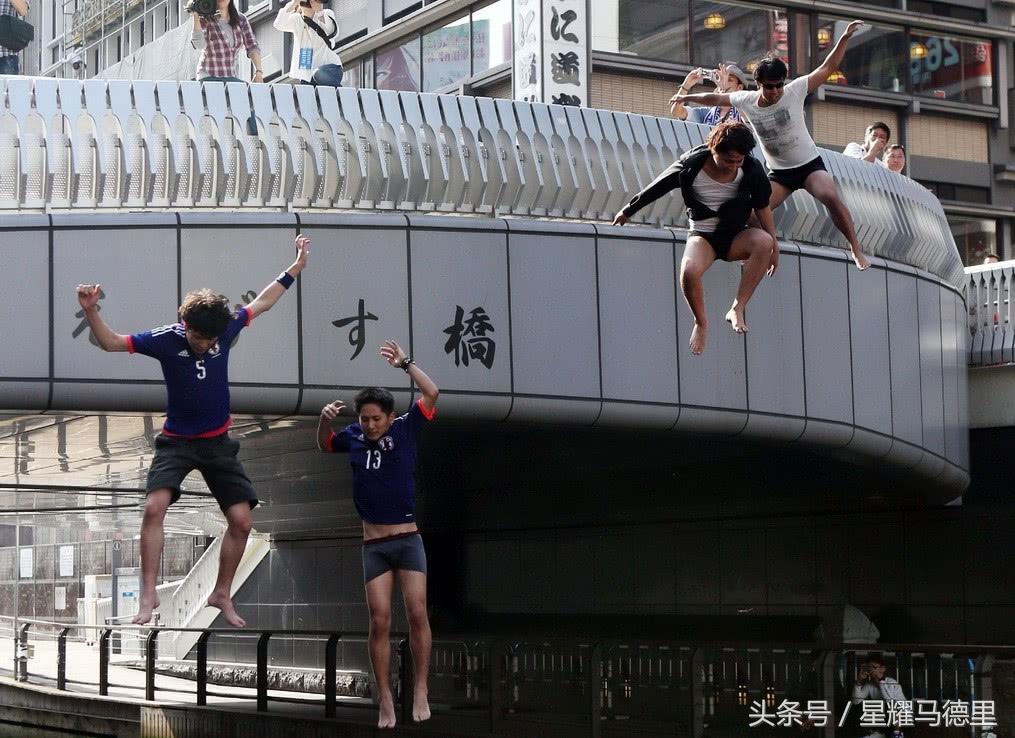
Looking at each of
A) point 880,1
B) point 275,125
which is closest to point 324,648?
point 275,125

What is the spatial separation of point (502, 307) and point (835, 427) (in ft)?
12.2

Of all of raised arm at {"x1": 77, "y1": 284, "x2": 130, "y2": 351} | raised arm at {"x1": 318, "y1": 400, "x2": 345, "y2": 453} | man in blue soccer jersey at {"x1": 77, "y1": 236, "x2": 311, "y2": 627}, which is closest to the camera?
raised arm at {"x1": 77, "y1": 284, "x2": 130, "y2": 351}

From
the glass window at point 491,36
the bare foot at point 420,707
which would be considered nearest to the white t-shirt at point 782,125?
the bare foot at point 420,707

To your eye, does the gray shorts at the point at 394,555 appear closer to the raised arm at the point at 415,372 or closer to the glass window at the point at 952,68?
the raised arm at the point at 415,372

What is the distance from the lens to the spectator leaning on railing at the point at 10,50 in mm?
13492

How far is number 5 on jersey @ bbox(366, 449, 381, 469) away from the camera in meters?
10.0

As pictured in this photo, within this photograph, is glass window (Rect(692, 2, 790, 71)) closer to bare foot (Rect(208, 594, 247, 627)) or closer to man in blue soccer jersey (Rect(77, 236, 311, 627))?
man in blue soccer jersey (Rect(77, 236, 311, 627))

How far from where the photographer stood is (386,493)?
398 inches

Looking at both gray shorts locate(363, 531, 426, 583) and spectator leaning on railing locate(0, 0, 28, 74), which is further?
spectator leaning on railing locate(0, 0, 28, 74)

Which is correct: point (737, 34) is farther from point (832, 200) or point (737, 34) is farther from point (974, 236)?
point (832, 200)

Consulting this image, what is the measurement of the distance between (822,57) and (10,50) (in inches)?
769

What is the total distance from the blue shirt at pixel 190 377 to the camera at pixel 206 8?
17.2ft

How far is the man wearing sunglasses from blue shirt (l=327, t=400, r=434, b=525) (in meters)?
3.30

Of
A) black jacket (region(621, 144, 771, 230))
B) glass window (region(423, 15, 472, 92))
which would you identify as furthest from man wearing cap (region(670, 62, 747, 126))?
glass window (region(423, 15, 472, 92))
